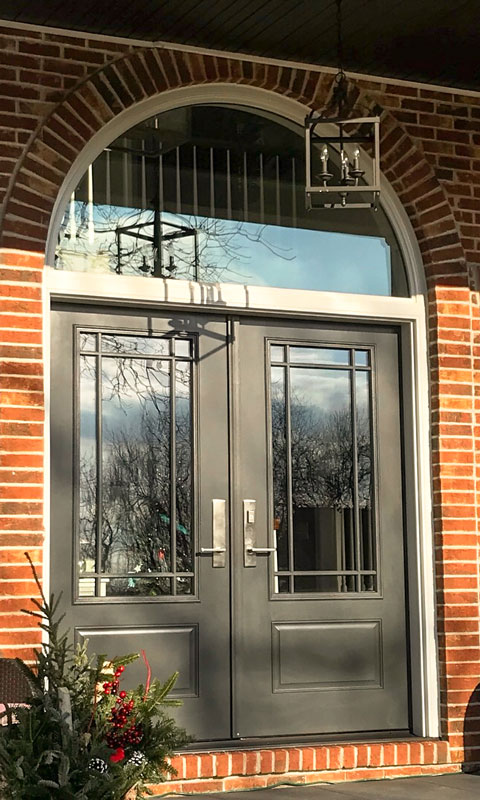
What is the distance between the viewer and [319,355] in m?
5.86

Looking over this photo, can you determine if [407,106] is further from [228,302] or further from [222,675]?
[222,675]

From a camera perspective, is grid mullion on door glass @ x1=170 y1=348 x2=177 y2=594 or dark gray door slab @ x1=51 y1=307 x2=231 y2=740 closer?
dark gray door slab @ x1=51 y1=307 x2=231 y2=740

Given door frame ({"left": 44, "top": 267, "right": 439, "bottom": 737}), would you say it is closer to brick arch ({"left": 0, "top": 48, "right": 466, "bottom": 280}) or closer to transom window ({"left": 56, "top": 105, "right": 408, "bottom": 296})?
transom window ({"left": 56, "top": 105, "right": 408, "bottom": 296})

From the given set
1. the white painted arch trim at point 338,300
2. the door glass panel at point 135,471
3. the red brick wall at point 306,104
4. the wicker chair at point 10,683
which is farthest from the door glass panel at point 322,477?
the wicker chair at point 10,683

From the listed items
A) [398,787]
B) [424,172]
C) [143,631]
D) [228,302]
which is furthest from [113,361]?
[398,787]

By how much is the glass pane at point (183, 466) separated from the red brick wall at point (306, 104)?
27.9 inches

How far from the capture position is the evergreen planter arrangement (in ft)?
8.93

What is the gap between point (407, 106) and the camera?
19.9ft

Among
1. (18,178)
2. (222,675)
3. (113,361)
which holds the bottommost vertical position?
(222,675)

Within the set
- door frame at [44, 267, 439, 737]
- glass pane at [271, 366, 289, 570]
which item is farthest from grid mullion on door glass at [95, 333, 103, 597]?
glass pane at [271, 366, 289, 570]

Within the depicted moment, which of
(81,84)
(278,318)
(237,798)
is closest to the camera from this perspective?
(237,798)

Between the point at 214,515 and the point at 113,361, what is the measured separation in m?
0.88

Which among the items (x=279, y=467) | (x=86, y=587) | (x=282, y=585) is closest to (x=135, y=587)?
(x=86, y=587)

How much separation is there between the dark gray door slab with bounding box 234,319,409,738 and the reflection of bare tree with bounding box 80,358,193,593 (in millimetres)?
299
